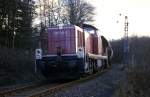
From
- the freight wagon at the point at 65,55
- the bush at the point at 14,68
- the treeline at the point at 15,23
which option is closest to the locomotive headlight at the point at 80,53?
the freight wagon at the point at 65,55

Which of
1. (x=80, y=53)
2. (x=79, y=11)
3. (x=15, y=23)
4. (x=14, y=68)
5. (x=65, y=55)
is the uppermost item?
(x=79, y=11)

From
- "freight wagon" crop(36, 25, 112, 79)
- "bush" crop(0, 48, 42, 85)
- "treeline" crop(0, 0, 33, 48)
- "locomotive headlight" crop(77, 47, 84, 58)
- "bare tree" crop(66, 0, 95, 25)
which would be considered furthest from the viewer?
"bare tree" crop(66, 0, 95, 25)

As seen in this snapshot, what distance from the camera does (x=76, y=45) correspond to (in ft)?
80.9

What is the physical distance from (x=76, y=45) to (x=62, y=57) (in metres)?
1.39

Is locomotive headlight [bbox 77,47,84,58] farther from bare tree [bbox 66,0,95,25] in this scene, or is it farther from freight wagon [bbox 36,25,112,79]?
bare tree [bbox 66,0,95,25]

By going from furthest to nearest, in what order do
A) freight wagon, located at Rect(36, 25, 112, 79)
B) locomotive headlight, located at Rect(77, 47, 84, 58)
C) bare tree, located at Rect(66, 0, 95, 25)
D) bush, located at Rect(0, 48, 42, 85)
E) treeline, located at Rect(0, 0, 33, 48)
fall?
bare tree, located at Rect(66, 0, 95, 25) < treeline, located at Rect(0, 0, 33, 48) < bush, located at Rect(0, 48, 42, 85) < locomotive headlight, located at Rect(77, 47, 84, 58) < freight wagon, located at Rect(36, 25, 112, 79)

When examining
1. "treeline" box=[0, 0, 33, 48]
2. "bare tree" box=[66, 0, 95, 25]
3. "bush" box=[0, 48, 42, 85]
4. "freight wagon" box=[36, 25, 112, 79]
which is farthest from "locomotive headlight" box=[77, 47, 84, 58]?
"bare tree" box=[66, 0, 95, 25]

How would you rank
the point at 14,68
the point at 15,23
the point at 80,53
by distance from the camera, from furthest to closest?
the point at 15,23
the point at 14,68
the point at 80,53

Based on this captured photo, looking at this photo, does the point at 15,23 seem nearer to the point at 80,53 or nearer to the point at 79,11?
the point at 80,53

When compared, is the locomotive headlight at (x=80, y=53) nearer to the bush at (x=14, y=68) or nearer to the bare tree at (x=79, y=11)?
the bush at (x=14, y=68)

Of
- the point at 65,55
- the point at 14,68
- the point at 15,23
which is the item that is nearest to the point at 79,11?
the point at 15,23

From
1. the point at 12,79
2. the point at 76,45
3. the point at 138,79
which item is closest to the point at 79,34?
the point at 76,45

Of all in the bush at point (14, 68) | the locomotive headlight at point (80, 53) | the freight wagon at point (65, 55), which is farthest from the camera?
the bush at point (14, 68)

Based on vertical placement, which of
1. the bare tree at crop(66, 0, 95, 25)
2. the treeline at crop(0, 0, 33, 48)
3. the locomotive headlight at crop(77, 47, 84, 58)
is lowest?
the locomotive headlight at crop(77, 47, 84, 58)
